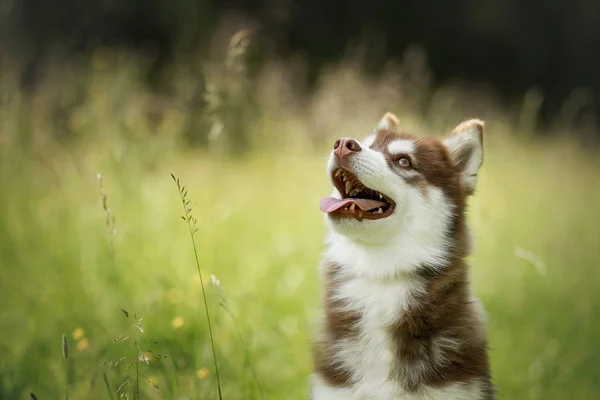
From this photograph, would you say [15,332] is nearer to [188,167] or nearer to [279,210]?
[279,210]

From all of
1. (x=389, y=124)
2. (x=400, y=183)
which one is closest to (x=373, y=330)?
(x=400, y=183)

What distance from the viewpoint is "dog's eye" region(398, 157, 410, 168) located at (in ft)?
11.5

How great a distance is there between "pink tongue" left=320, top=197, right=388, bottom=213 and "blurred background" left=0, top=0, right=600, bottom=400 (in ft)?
2.11

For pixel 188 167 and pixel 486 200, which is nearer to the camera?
pixel 486 200

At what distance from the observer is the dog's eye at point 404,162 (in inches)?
138

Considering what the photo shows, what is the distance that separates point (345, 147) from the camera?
324 centimetres

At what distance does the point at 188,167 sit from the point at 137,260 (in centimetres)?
273

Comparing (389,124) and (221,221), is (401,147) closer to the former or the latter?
(389,124)

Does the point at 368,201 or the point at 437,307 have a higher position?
the point at 368,201

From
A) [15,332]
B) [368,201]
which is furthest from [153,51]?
[368,201]

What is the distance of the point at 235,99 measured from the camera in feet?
19.1

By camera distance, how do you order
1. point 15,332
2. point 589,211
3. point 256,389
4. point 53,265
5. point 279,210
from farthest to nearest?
point 589,211 → point 279,210 → point 53,265 → point 15,332 → point 256,389

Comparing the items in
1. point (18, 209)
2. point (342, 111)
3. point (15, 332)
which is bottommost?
point (15, 332)

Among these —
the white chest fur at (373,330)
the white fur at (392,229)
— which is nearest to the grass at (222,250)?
the white chest fur at (373,330)
